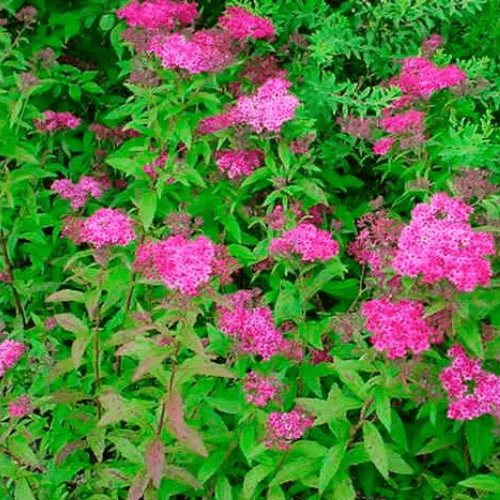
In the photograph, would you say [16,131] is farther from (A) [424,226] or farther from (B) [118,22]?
(A) [424,226]

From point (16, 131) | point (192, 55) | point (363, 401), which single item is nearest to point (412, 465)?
point (363, 401)

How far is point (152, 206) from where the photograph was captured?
135 inches

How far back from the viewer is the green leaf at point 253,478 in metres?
2.79

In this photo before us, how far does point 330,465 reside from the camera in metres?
2.77

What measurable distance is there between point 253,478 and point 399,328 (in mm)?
696

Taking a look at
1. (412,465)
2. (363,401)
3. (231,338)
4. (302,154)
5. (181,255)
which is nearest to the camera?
(181,255)

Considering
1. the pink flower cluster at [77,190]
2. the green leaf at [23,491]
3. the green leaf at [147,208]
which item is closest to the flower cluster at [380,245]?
the green leaf at [147,208]

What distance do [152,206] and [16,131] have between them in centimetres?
78

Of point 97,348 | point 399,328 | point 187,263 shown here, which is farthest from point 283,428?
point 97,348

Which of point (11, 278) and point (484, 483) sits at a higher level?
point (484, 483)

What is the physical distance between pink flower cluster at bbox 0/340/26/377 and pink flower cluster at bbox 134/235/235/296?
25.3 inches

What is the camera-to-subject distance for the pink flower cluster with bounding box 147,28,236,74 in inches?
135

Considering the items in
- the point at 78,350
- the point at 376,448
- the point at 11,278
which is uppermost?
the point at 78,350

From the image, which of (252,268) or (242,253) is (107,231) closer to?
(242,253)
